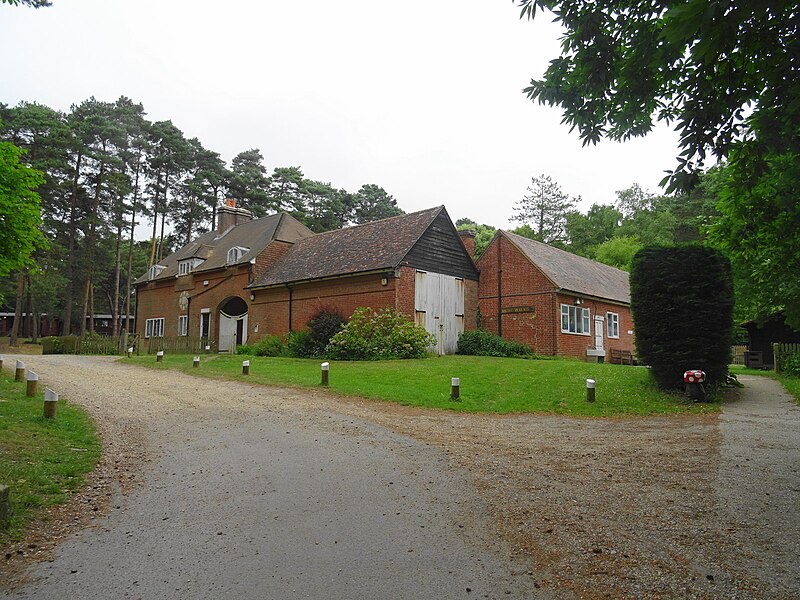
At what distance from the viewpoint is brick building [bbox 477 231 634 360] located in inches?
1051

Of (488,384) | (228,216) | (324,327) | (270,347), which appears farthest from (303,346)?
(228,216)

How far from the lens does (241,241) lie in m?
35.9

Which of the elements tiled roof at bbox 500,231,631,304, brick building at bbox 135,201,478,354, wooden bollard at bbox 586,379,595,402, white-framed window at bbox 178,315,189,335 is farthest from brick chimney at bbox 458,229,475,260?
white-framed window at bbox 178,315,189,335

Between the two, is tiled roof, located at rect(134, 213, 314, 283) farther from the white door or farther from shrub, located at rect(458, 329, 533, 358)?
the white door

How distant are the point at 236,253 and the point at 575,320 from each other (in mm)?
19464

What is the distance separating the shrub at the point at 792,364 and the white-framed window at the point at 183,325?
31.9 metres

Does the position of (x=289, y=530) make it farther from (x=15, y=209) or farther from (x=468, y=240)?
Answer: (x=468, y=240)

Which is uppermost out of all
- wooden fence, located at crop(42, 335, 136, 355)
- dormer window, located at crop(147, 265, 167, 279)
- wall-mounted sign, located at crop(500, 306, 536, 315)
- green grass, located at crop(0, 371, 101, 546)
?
dormer window, located at crop(147, 265, 167, 279)

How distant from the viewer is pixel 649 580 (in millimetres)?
3943

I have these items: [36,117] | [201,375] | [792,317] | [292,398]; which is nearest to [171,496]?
[292,398]

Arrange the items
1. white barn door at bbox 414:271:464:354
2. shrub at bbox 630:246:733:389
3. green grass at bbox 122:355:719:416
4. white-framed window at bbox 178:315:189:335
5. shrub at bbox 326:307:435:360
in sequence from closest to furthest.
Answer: green grass at bbox 122:355:719:416, shrub at bbox 630:246:733:389, shrub at bbox 326:307:435:360, white barn door at bbox 414:271:464:354, white-framed window at bbox 178:315:189:335

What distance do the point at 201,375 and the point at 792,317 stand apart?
55.6 ft

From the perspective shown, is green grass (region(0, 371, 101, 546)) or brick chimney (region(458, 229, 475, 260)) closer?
green grass (region(0, 371, 101, 546))

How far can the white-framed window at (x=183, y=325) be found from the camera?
35562 millimetres
